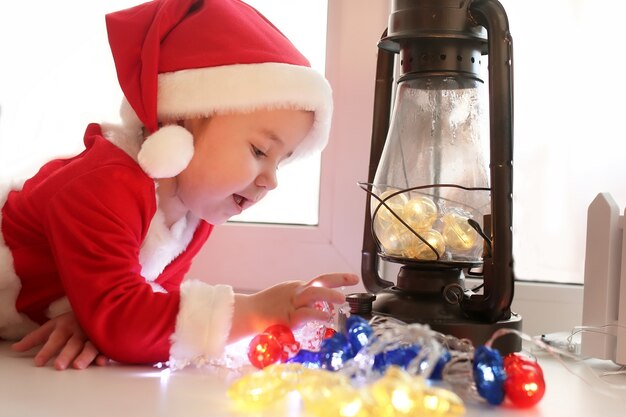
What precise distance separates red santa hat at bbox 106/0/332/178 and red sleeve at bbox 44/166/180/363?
3.3 inches

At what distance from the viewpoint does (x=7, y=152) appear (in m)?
1.74

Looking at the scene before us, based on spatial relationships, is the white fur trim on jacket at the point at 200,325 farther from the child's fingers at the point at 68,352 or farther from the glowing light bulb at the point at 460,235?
the glowing light bulb at the point at 460,235

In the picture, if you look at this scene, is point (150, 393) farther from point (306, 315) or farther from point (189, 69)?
point (189, 69)

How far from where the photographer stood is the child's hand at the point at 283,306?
1076mm

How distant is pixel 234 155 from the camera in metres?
1.19

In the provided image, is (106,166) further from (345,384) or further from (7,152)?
(7,152)

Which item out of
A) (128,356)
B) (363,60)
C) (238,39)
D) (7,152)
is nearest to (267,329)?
(128,356)

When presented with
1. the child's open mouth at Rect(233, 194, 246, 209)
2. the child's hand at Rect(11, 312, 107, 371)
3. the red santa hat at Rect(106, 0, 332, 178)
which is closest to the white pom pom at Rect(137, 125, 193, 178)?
the red santa hat at Rect(106, 0, 332, 178)

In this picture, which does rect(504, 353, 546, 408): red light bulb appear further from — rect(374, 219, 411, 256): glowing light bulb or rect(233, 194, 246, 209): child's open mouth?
rect(233, 194, 246, 209): child's open mouth

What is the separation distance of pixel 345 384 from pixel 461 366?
0.17 m

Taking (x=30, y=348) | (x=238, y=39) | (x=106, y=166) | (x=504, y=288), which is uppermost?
(x=238, y=39)

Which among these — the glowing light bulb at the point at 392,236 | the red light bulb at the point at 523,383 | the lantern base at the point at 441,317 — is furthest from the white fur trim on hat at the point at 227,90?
the red light bulb at the point at 523,383

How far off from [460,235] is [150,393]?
18.4 inches

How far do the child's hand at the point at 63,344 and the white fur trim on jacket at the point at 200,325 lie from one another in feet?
0.34
